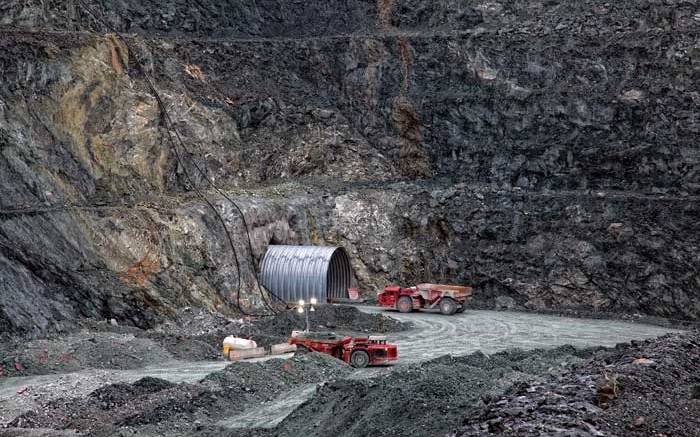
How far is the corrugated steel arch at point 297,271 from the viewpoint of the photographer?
3278 cm

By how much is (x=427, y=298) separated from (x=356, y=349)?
9.72 m

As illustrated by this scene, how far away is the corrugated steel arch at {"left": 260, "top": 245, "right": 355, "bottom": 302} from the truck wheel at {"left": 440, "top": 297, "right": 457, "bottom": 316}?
429cm

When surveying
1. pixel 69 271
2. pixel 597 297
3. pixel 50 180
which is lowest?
pixel 597 297

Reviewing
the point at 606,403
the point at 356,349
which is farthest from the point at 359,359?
the point at 606,403

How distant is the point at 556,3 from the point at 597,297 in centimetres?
1576

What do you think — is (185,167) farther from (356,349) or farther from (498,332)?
(356,349)

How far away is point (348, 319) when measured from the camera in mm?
30375

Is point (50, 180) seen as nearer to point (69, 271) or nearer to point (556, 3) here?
Result: point (69, 271)

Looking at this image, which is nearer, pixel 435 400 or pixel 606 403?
pixel 606 403

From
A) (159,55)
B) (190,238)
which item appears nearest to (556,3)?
(159,55)

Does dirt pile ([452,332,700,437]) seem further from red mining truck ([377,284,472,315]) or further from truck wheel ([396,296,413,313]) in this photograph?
truck wheel ([396,296,413,313])

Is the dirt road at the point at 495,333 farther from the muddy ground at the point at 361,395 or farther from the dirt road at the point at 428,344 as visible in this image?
the muddy ground at the point at 361,395

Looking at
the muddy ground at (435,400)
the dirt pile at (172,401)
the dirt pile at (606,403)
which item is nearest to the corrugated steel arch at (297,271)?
the muddy ground at (435,400)

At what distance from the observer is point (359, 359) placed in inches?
936
